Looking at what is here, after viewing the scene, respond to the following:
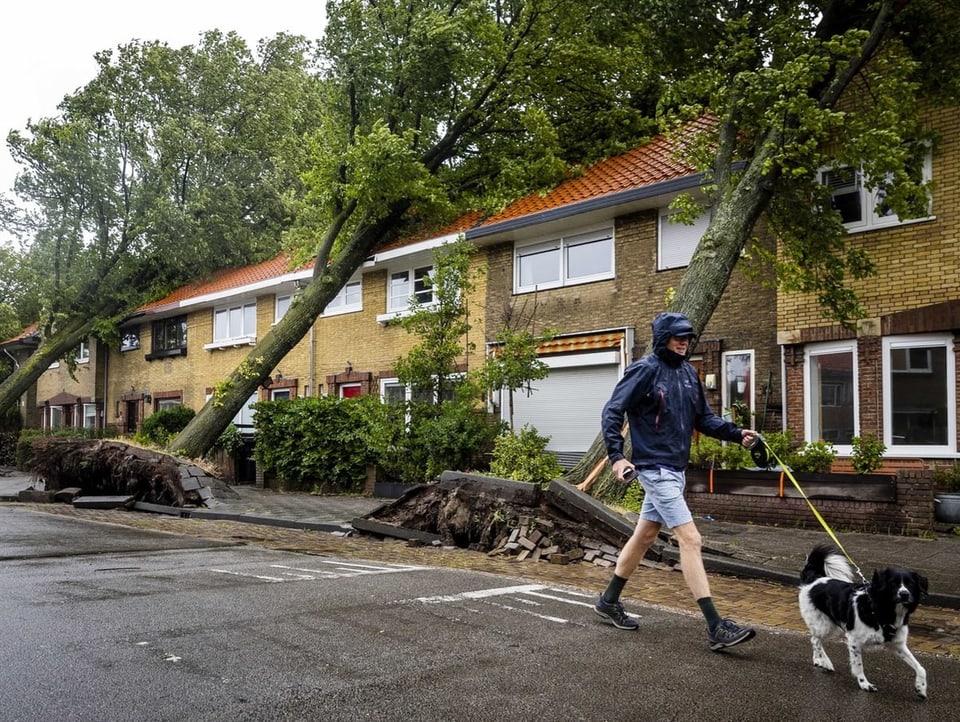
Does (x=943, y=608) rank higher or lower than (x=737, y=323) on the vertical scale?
lower

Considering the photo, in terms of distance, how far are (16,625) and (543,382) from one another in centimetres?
1358

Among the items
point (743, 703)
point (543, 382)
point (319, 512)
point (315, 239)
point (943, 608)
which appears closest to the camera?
point (743, 703)

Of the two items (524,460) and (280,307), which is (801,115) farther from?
(280,307)

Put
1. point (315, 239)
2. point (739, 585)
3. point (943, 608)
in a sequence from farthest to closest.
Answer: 1. point (315, 239)
2. point (739, 585)
3. point (943, 608)

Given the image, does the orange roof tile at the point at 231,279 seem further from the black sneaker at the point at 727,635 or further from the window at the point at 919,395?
the black sneaker at the point at 727,635

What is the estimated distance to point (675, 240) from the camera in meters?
15.8

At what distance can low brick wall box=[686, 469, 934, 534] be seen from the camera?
34.9ft

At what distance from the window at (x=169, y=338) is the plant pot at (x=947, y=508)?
83.0ft

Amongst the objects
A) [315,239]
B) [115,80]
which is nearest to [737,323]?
[315,239]

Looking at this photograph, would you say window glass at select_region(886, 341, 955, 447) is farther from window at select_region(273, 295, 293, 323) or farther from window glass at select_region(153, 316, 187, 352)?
window glass at select_region(153, 316, 187, 352)

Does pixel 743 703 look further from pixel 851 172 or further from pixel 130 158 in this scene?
pixel 130 158

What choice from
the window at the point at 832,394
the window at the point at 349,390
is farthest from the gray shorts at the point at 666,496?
the window at the point at 349,390

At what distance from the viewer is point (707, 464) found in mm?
12820

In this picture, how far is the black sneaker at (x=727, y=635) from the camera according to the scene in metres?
4.82
